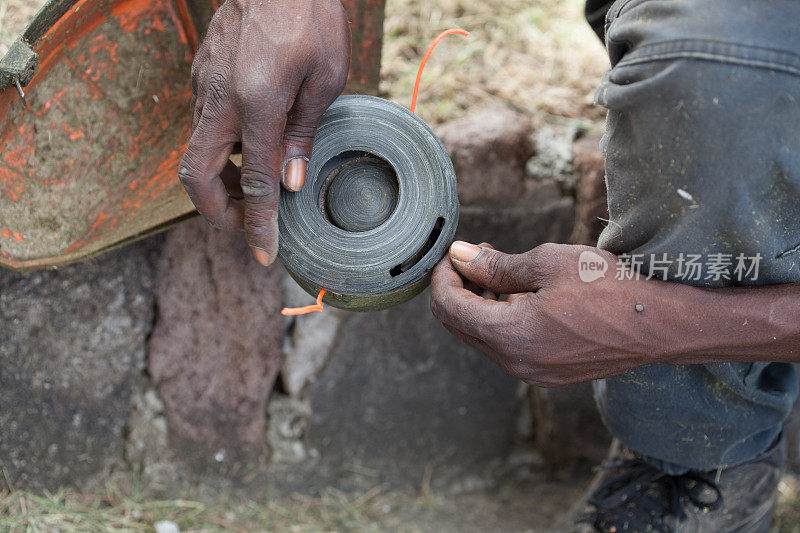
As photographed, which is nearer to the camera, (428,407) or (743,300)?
(743,300)

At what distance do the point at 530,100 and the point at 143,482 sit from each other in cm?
156

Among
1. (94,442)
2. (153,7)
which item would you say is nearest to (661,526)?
(94,442)

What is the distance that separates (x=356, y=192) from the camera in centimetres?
123

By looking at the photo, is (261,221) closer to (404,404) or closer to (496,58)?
(404,404)

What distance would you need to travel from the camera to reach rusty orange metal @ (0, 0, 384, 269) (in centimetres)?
128

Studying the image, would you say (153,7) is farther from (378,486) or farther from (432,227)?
(378,486)

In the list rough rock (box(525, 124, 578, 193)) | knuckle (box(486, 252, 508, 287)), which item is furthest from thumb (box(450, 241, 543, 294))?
rough rock (box(525, 124, 578, 193))

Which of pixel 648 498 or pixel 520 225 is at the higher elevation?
pixel 520 225

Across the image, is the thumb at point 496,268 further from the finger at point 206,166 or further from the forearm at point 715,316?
the finger at point 206,166

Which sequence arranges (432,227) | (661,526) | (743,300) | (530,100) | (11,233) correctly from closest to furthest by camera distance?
(743,300) < (432,227) < (11,233) < (661,526) < (530,100)

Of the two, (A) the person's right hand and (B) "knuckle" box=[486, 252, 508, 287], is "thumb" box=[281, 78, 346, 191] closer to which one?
(A) the person's right hand

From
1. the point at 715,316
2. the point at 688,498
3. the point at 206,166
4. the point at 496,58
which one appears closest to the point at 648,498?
the point at 688,498

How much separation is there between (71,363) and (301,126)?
37.2 inches

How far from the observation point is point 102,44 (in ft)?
4.46
